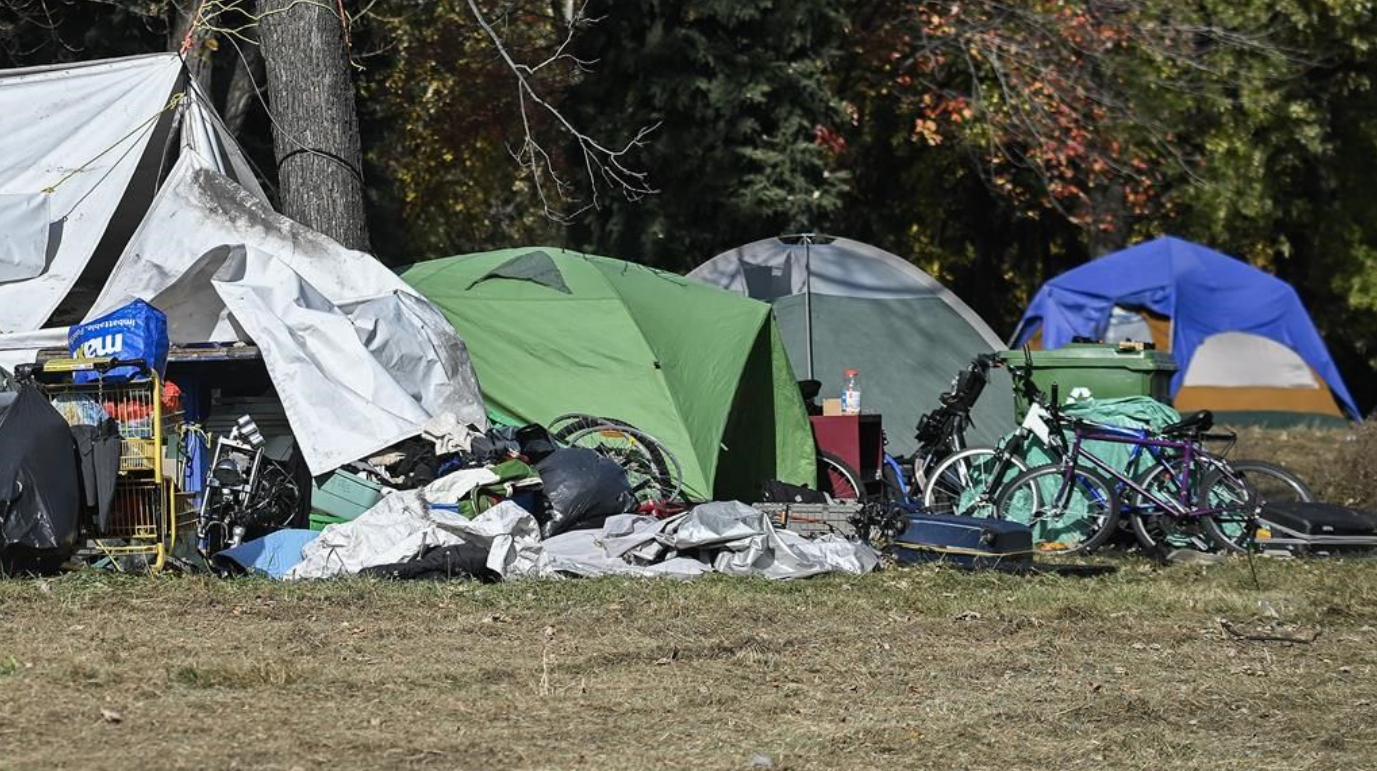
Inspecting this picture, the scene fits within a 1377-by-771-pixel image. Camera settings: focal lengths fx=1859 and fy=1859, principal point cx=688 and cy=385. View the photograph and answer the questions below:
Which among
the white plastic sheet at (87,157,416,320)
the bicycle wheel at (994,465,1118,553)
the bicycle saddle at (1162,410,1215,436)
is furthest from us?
the bicycle saddle at (1162,410,1215,436)

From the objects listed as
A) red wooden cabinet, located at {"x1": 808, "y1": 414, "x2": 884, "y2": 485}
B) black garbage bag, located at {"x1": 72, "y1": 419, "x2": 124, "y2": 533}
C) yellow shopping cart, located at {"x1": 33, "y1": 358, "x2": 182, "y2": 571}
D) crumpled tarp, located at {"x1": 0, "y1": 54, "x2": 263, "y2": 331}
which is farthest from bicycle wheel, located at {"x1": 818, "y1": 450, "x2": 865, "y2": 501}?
black garbage bag, located at {"x1": 72, "y1": 419, "x2": 124, "y2": 533}

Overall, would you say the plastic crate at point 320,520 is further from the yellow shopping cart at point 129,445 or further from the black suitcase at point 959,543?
the black suitcase at point 959,543

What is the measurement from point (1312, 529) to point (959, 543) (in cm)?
240

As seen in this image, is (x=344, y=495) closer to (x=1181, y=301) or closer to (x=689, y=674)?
(x=689, y=674)

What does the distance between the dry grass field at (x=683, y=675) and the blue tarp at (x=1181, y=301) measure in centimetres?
1154

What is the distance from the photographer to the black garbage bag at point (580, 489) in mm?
9508

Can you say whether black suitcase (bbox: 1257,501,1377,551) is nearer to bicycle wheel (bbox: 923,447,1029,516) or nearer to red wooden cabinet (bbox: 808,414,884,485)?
bicycle wheel (bbox: 923,447,1029,516)

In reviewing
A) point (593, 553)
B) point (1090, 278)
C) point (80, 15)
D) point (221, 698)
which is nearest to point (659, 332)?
point (593, 553)

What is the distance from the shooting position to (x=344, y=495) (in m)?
9.73

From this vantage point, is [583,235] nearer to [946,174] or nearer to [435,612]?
[946,174]

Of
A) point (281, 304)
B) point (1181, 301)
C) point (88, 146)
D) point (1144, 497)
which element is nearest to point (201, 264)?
point (281, 304)

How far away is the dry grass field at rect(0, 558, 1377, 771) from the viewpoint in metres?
5.70

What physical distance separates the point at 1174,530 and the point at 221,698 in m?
6.52

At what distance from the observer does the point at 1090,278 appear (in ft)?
68.0
